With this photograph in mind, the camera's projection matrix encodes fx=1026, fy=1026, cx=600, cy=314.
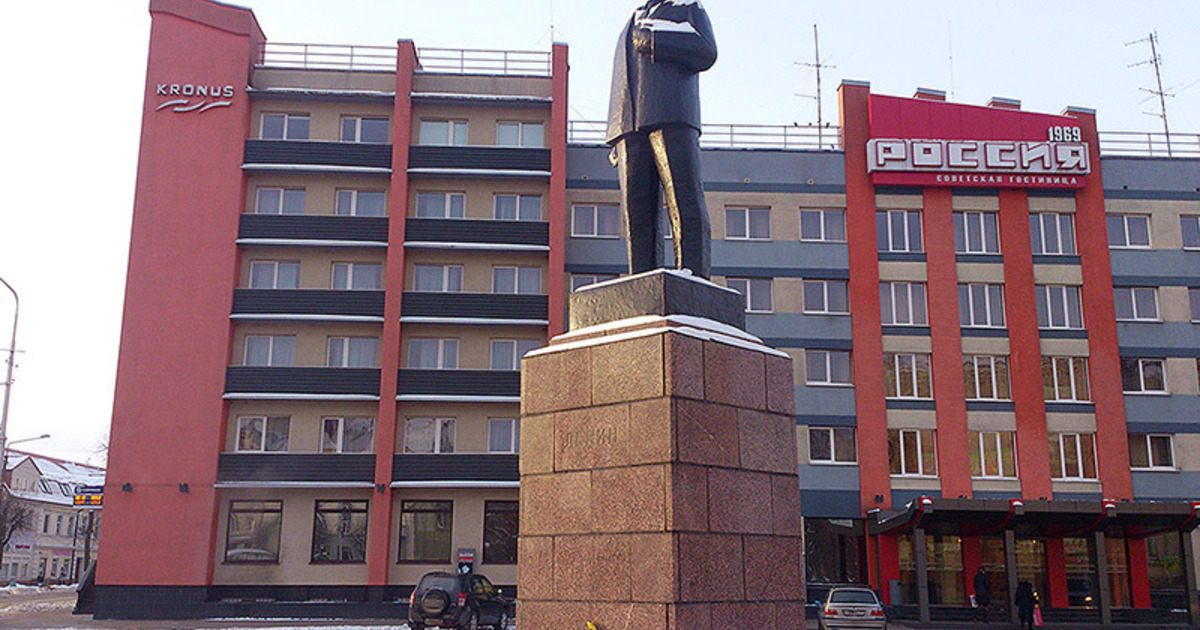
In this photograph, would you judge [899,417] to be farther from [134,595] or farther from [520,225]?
[134,595]

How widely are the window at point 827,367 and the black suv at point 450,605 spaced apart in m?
17.1

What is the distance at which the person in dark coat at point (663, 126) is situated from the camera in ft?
33.1

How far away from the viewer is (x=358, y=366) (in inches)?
1603

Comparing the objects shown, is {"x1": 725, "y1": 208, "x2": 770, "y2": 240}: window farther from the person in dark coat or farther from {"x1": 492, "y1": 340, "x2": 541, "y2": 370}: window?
the person in dark coat

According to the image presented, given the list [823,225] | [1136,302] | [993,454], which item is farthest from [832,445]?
[1136,302]

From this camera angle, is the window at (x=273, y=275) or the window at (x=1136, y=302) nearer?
the window at (x=273, y=275)

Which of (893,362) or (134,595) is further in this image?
(893,362)

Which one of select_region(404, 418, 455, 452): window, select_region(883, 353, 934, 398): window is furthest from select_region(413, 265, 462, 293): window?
select_region(883, 353, 934, 398): window

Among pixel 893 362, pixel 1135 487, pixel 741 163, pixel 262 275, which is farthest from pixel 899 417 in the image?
pixel 262 275

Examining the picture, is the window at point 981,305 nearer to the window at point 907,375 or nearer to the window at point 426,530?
the window at point 907,375

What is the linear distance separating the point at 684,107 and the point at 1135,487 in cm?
3658

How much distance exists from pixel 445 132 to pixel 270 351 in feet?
37.3

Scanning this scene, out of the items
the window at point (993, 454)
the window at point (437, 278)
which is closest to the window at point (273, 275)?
the window at point (437, 278)

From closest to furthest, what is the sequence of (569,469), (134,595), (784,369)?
(569,469) < (784,369) < (134,595)
